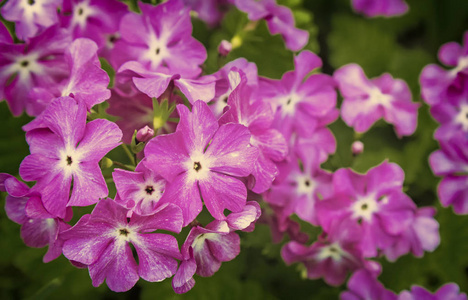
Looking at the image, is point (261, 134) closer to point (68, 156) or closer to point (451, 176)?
point (68, 156)

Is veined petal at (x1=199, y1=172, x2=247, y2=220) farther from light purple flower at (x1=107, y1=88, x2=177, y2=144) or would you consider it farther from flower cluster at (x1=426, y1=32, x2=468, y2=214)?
flower cluster at (x1=426, y1=32, x2=468, y2=214)

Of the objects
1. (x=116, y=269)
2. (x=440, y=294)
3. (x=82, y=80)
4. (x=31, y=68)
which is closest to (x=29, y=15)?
(x=31, y=68)

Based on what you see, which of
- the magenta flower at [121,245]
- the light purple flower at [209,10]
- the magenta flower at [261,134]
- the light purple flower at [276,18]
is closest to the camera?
the magenta flower at [121,245]

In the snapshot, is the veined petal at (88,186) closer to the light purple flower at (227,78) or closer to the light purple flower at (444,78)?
the light purple flower at (227,78)

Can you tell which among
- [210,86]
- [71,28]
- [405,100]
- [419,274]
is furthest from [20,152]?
[419,274]

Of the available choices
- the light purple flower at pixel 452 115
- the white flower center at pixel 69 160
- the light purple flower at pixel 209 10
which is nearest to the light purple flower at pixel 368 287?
the light purple flower at pixel 452 115

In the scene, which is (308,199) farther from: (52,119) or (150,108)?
(52,119)

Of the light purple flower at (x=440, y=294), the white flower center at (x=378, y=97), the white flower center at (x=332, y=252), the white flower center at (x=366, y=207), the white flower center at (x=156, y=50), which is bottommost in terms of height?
the light purple flower at (x=440, y=294)
